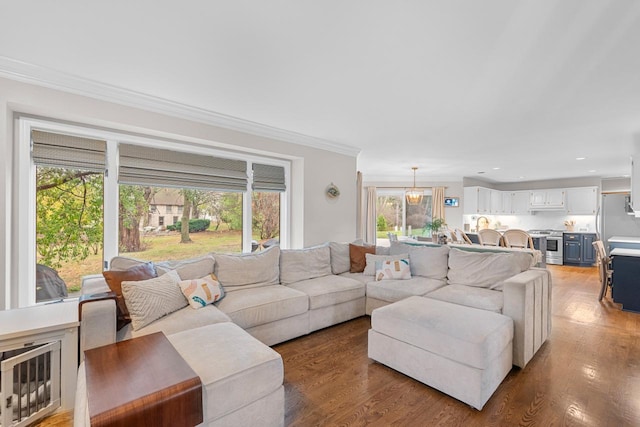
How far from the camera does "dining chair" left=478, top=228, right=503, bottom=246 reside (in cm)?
602

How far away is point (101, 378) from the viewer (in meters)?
1.47

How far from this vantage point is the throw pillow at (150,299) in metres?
2.24

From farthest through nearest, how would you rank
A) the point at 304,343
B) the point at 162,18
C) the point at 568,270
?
the point at 568,270 → the point at 304,343 → the point at 162,18

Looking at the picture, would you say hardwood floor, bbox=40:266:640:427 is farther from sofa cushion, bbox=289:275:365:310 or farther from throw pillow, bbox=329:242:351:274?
throw pillow, bbox=329:242:351:274

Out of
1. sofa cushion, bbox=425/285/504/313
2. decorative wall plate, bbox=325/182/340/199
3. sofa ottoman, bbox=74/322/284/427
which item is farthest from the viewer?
decorative wall plate, bbox=325/182/340/199

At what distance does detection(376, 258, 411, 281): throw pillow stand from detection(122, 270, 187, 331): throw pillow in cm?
228

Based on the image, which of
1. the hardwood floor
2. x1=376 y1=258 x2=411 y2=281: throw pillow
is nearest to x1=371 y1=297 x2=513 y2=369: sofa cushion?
the hardwood floor

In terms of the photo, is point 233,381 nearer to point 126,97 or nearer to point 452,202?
point 126,97

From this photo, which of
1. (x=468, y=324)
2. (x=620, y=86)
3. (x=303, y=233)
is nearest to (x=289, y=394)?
(x=468, y=324)

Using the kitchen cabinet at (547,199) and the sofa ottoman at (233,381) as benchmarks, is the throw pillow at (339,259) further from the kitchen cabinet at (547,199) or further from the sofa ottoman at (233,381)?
the kitchen cabinet at (547,199)

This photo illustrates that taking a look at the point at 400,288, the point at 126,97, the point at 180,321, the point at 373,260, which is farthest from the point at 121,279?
the point at 373,260

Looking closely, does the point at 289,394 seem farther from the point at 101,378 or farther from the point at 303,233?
the point at 303,233

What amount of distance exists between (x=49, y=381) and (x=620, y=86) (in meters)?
4.81

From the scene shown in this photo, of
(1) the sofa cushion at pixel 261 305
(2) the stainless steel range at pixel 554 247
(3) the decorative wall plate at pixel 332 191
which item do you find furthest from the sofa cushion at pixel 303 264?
(2) the stainless steel range at pixel 554 247
